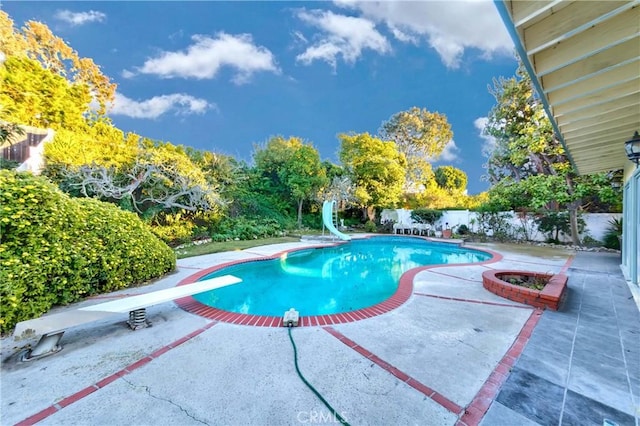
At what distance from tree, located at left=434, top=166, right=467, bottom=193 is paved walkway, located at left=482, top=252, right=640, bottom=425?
99.9 ft

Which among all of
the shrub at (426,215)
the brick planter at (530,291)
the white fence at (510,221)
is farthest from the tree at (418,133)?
the brick planter at (530,291)

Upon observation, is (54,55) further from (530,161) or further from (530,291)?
(530,161)

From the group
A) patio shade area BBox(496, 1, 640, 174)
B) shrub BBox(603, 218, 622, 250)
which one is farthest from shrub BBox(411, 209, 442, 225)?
patio shade area BBox(496, 1, 640, 174)

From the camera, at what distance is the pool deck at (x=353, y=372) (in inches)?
73.4

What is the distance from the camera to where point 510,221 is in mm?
13250

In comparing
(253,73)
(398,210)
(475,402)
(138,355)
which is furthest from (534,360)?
(253,73)

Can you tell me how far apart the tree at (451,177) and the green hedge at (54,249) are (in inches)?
1321

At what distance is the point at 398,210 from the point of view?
705 inches

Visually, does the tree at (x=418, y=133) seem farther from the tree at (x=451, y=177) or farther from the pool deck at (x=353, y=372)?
the pool deck at (x=353, y=372)

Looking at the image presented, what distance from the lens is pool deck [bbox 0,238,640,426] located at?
1865 millimetres

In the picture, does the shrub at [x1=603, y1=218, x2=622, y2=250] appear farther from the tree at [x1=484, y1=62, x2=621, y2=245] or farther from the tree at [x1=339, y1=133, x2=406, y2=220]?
the tree at [x1=339, y1=133, x2=406, y2=220]

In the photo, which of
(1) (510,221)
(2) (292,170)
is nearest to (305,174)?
(2) (292,170)

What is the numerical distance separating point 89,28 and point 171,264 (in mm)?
14310

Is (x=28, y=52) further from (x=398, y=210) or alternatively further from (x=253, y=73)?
(x=398, y=210)
